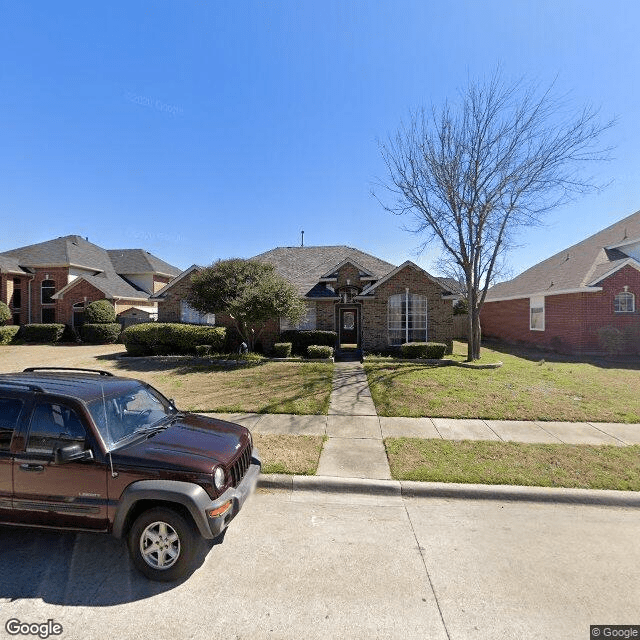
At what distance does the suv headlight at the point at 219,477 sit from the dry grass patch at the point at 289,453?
5.80 feet

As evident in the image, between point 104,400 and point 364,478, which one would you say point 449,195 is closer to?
point 364,478

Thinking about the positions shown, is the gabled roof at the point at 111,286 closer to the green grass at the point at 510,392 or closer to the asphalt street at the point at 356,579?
the green grass at the point at 510,392

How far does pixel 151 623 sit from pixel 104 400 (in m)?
2.02

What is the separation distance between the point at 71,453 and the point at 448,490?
14.1 ft

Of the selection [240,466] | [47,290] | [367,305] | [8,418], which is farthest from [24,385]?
[47,290]

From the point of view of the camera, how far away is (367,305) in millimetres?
16641

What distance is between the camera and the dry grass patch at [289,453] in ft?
16.3

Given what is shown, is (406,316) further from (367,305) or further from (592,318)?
(592,318)

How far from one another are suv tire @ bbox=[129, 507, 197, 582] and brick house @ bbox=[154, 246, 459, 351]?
1361 centimetres

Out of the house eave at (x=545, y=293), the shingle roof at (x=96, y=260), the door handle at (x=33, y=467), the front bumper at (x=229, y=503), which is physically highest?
the shingle roof at (x=96, y=260)

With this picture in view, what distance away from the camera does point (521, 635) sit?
2.46 m

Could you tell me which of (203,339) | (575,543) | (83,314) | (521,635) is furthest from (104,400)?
(83,314)

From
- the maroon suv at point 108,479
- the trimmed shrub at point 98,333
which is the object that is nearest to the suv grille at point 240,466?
the maroon suv at point 108,479

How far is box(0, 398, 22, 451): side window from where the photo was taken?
3.21 meters
